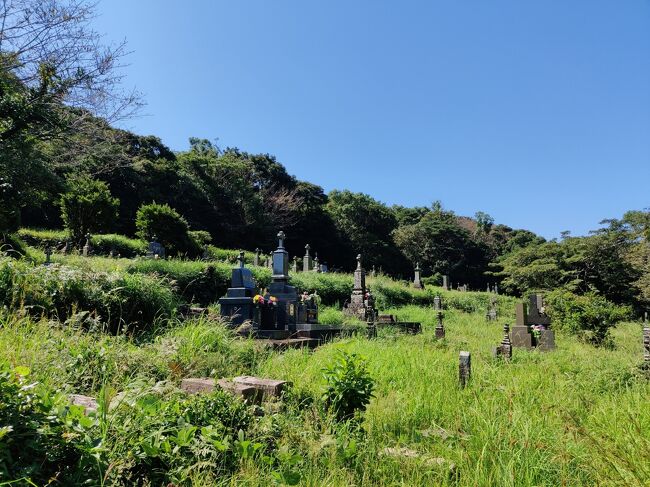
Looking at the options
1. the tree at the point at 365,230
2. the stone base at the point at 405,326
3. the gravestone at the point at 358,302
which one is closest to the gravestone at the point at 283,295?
the stone base at the point at 405,326

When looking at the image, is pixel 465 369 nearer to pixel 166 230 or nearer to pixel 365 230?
pixel 166 230

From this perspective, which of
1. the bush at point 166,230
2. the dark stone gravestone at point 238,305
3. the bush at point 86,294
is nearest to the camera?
the bush at point 86,294

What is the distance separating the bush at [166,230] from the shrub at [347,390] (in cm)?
1909

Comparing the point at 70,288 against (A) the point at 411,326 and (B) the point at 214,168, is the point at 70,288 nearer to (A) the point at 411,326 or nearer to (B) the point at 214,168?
(A) the point at 411,326

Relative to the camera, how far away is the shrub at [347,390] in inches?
138

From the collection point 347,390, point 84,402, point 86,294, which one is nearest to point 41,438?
point 84,402

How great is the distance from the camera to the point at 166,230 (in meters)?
21.7

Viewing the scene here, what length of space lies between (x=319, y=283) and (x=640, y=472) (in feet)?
50.6

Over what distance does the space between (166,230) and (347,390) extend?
2008 cm

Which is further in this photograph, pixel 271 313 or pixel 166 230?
pixel 166 230

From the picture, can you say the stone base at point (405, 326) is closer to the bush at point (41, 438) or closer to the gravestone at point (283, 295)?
the gravestone at point (283, 295)

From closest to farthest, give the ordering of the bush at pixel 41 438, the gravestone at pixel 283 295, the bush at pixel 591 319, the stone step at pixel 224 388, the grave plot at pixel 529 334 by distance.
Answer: the bush at pixel 41 438 → the stone step at pixel 224 388 → the gravestone at pixel 283 295 → the grave plot at pixel 529 334 → the bush at pixel 591 319

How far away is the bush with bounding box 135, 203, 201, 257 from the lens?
851 inches

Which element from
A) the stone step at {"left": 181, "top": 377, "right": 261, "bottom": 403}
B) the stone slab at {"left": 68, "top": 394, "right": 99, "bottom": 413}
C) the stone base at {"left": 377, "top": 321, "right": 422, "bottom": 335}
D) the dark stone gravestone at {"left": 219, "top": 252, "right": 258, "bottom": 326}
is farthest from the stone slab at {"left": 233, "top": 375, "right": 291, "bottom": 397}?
the stone base at {"left": 377, "top": 321, "right": 422, "bottom": 335}
